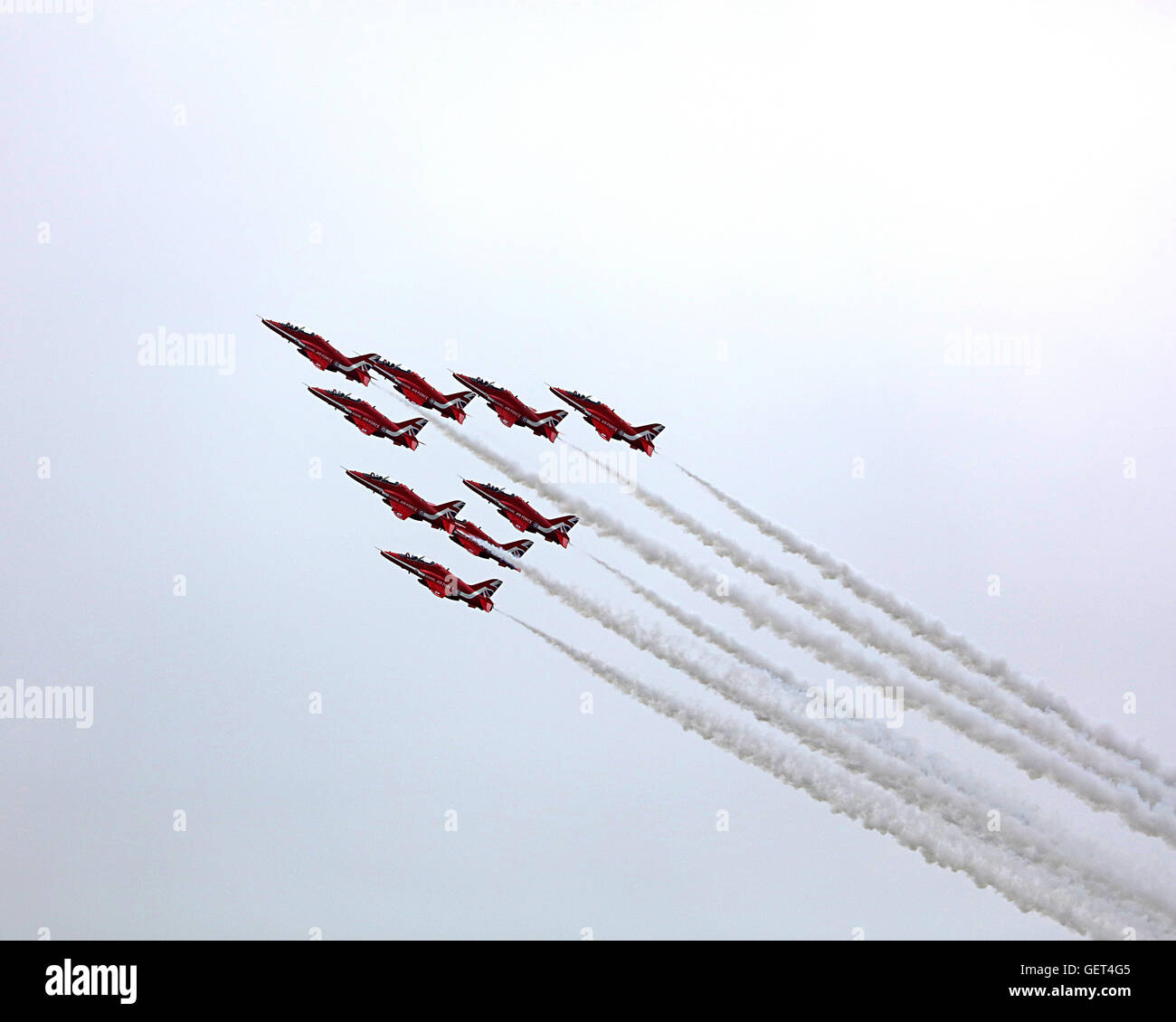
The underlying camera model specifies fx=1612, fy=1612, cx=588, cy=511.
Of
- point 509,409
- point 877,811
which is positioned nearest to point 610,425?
point 509,409

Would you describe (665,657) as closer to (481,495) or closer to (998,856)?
(481,495)

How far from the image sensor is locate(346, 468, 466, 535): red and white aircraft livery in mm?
63688

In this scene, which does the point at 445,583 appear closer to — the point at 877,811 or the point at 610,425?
the point at 610,425

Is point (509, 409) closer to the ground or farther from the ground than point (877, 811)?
farther from the ground

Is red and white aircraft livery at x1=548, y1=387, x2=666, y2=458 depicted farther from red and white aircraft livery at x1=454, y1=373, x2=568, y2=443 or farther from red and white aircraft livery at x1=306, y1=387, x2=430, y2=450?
red and white aircraft livery at x1=306, y1=387, x2=430, y2=450

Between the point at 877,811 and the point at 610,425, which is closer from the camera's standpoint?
the point at 877,811

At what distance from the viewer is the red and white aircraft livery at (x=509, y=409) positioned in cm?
6588

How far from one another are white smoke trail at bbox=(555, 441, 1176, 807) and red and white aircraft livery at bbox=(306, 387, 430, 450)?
292 inches

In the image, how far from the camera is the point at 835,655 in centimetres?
6309

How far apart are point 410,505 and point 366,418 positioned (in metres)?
3.88

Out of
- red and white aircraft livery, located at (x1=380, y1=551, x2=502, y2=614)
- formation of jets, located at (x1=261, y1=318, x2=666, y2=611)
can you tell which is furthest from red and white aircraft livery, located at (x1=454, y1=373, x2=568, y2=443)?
red and white aircraft livery, located at (x1=380, y1=551, x2=502, y2=614)

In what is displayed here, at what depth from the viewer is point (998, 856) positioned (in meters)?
60.1

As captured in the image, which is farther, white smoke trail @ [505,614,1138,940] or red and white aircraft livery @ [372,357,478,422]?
red and white aircraft livery @ [372,357,478,422]
